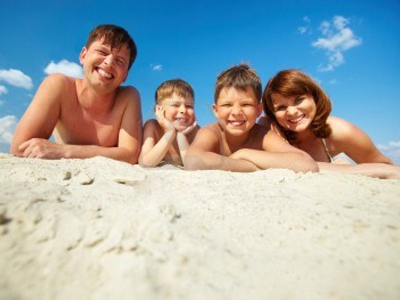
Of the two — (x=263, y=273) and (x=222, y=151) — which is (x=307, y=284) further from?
(x=222, y=151)

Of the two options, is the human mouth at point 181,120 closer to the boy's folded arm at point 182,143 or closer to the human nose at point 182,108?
the human nose at point 182,108

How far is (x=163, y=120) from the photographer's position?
3652 millimetres

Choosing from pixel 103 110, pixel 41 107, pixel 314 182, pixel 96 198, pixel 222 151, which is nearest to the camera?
pixel 96 198

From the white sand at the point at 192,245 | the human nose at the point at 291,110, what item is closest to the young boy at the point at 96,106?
the human nose at the point at 291,110

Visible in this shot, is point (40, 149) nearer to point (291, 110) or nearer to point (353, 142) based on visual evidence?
point (291, 110)

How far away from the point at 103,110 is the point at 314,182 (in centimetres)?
267

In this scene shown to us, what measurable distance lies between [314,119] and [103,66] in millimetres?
2544

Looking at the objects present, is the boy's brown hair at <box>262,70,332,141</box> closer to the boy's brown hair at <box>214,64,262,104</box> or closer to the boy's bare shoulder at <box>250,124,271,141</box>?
the boy's brown hair at <box>214,64,262,104</box>

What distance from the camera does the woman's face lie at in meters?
3.10

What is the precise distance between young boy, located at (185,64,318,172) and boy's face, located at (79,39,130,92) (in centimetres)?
123

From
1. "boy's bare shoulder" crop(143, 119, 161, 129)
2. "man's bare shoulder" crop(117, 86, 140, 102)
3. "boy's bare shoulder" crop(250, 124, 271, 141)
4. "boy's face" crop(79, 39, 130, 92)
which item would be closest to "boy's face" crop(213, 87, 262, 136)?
"boy's bare shoulder" crop(250, 124, 271, 141)

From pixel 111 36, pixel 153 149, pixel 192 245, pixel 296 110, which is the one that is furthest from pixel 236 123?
pixel 192 245

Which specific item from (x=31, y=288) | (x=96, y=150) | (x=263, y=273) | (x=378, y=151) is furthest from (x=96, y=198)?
(x=378, y=151)

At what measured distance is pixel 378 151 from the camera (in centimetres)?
319
